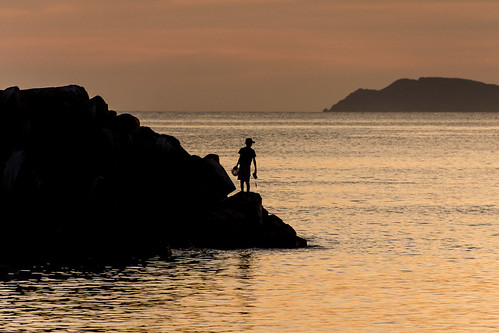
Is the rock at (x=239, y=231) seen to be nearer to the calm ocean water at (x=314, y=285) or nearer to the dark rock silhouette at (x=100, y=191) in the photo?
the dark rock silhouette at (x=100, y=191)

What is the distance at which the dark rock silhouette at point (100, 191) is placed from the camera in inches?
1420

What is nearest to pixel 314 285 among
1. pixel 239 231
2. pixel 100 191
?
pixel 239 231

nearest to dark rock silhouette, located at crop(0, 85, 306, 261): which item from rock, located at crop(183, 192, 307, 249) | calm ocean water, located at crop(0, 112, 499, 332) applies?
rock, located at crop(183, 192, 307, 249)

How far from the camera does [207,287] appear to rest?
2894cm

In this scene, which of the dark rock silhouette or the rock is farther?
the rock

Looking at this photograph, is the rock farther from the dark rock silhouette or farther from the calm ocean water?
the calm ocean water

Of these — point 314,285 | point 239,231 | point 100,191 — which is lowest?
point 314,285

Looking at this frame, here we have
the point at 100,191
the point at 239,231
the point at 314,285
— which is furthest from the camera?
the point at 239,231

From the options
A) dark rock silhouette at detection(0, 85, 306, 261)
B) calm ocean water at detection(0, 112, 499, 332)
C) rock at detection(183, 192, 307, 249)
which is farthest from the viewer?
rock at detection(183, 192, 307, 249)

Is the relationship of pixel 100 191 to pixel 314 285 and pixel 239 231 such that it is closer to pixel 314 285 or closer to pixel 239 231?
pixel 239 231

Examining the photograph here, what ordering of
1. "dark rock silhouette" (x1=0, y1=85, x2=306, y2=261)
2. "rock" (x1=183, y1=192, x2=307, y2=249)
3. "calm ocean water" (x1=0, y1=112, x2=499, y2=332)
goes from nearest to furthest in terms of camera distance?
"calm ocean water" (x1=0, y1=112, x2=499, y2=332) < "dark rock silhouette" (x1=0, y1=85, x2=306, y2=261) < "rock" (x1=183, y1=192, x2=307, y2=249)

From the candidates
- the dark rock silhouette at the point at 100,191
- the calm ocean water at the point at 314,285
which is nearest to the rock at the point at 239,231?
the dark rock silhouette at the point at 100,191

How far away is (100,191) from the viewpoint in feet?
121

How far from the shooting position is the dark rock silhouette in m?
36.1
